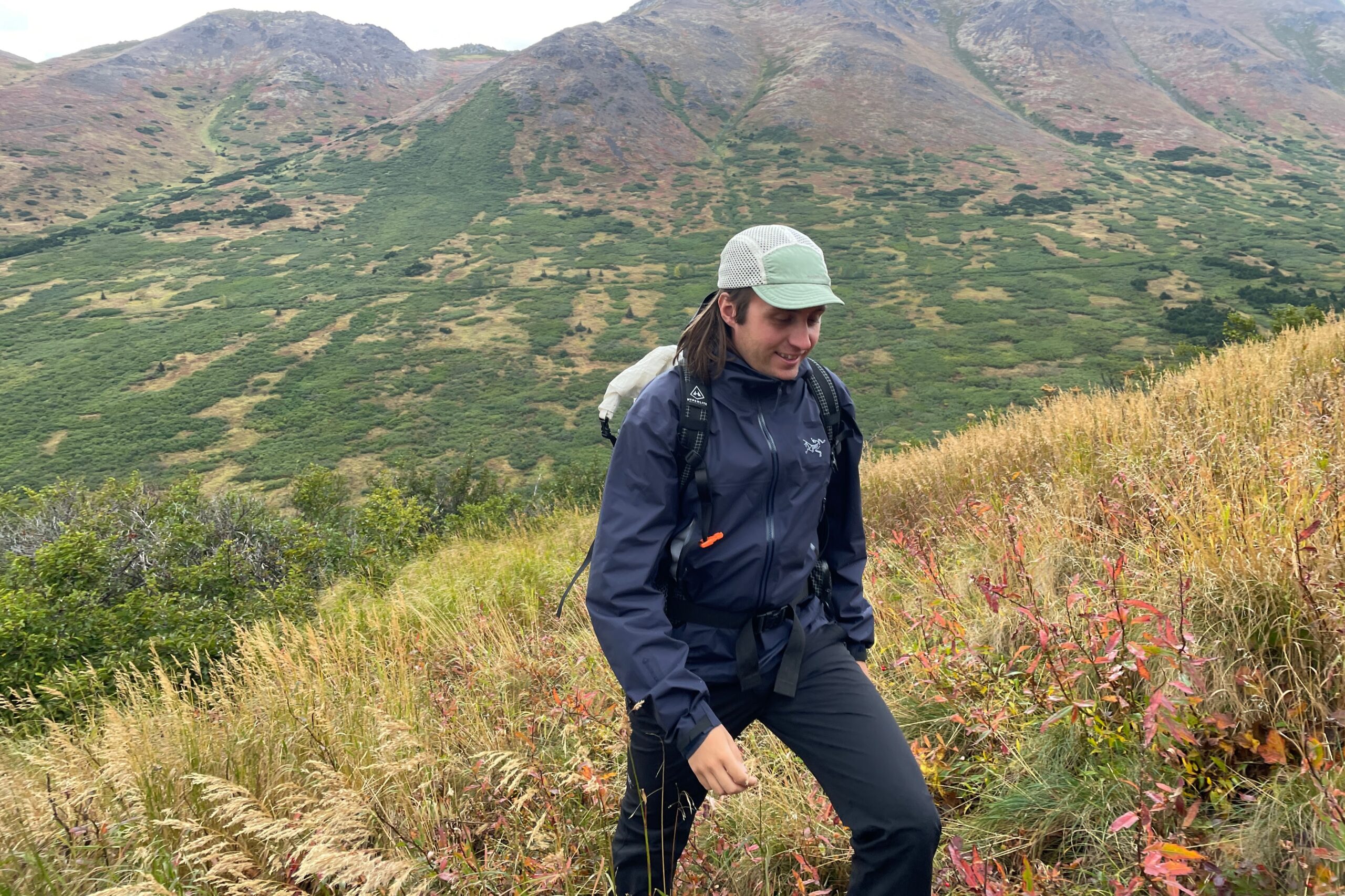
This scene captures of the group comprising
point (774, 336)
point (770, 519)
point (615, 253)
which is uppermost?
point (615, 253)

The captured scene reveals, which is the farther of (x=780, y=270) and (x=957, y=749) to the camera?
(x=957, y=749)

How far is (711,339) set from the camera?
1.79 m

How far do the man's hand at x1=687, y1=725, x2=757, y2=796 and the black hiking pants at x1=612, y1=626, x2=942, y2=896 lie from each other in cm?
19

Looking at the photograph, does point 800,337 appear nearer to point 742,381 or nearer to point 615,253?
point 742,381

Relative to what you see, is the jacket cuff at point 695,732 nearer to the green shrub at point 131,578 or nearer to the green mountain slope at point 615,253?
the green shrub at point 131,578

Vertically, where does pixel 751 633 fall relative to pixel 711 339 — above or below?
below

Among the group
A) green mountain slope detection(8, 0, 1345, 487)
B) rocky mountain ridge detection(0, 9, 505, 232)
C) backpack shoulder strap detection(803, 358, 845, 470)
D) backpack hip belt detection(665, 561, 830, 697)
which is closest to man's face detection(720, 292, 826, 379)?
backpack shoulder strap detection(803, 358, 845, 470)

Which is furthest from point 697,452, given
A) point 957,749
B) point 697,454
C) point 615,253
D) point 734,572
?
point 615,253

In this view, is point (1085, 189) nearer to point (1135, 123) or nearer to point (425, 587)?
point (1135, 123)

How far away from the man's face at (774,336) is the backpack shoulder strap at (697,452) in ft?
0.64

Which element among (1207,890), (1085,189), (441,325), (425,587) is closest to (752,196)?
(1085,189)

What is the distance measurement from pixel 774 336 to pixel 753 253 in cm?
22

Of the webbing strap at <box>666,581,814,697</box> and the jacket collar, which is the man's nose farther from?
the webbing strap at <box>666,581,814,697</box>

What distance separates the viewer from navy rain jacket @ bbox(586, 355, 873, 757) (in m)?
1.50
